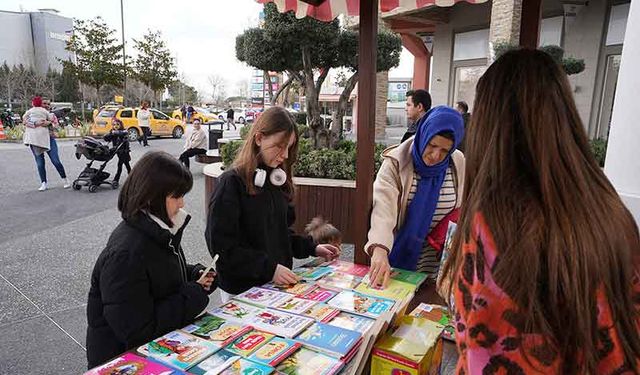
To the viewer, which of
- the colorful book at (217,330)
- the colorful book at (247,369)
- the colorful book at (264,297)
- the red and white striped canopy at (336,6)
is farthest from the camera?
the red and white striped canopy at (336,6)

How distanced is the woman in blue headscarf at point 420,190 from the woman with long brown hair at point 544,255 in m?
1.04

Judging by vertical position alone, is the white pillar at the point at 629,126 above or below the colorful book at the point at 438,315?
above

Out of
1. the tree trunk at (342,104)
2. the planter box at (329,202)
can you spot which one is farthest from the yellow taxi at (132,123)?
the planter box at (329,202)

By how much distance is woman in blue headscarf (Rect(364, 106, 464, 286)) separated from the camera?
6.03 ft

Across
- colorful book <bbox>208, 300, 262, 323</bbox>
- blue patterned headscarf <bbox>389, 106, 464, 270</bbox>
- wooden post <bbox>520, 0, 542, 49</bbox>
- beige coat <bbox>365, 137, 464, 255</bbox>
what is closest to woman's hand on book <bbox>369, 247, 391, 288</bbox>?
beige coat <bbox>365, 137, 464, 255</bbox>

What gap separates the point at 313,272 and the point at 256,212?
0.35 metres

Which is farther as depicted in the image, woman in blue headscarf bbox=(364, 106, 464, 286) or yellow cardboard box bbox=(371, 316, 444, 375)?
woman in blue headscarf bbox=(364, 106, 464, 286)

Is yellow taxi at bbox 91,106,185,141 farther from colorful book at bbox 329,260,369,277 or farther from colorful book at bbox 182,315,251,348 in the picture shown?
colorful book at bbox 182,315,251,348

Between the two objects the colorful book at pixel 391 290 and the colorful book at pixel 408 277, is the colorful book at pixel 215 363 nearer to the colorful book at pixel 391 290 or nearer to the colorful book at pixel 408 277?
the colorful book at pixel 391 290

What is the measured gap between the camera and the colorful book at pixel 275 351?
3.63 feet

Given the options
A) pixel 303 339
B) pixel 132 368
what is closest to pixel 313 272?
pixel 303 339

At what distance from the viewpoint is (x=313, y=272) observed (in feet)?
5.87

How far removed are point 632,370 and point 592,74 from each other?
36.3 ft

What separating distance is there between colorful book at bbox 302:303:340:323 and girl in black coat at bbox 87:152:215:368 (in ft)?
1.17
